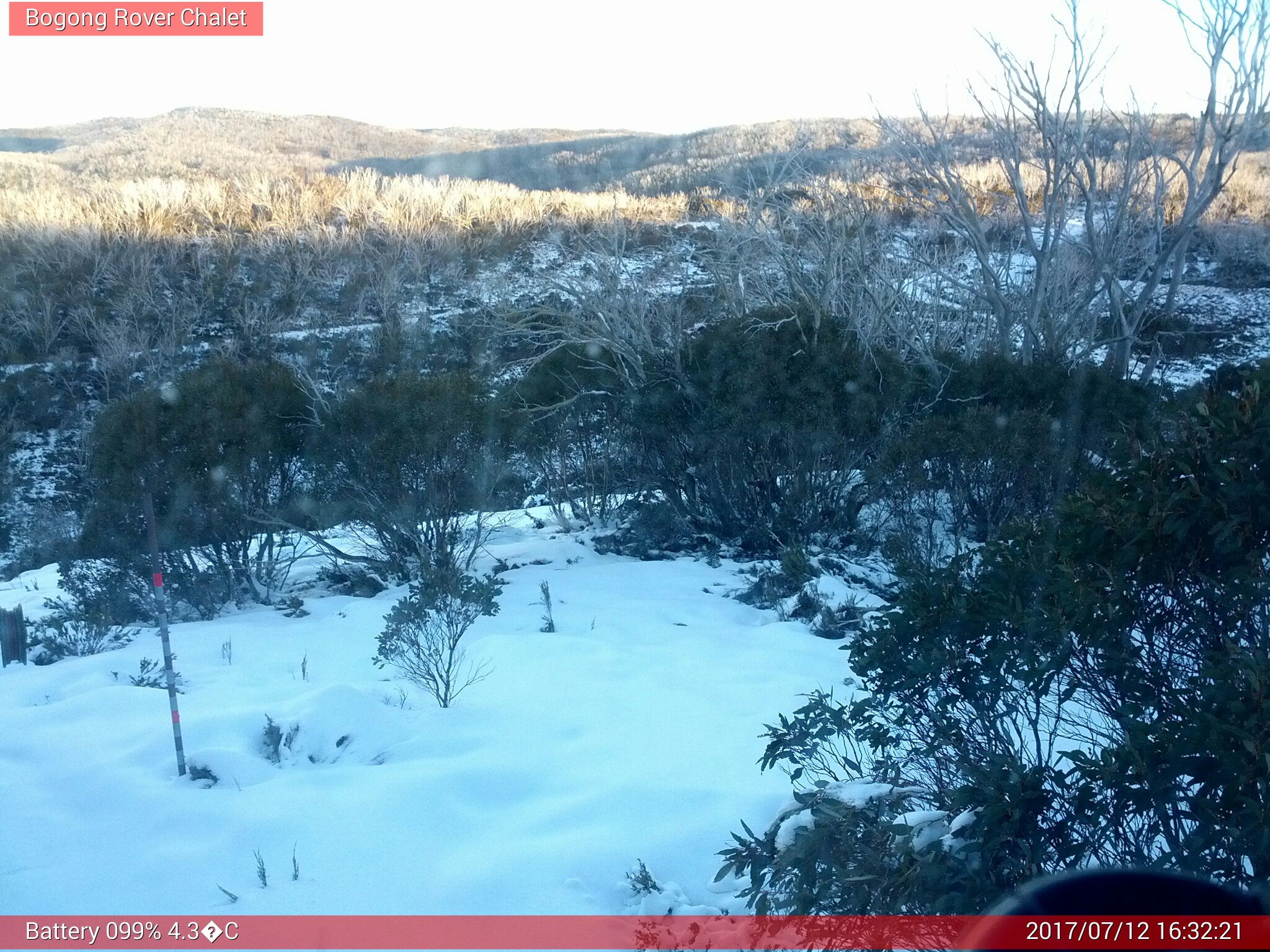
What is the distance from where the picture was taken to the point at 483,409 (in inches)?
309

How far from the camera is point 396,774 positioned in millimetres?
3949

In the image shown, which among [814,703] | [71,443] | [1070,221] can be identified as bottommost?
[71,443]

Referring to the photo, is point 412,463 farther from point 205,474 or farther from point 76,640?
point 76,640

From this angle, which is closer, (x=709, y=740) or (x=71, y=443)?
(x=709, y=740)

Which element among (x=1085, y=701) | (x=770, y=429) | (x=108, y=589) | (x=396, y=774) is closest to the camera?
(x=1085, y=701)

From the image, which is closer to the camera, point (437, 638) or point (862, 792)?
point (862, 792)

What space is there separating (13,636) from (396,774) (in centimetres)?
382

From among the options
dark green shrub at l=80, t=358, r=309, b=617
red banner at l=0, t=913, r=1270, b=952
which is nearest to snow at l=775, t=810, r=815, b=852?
red banner at l=0, t=913, r=1270, b=952

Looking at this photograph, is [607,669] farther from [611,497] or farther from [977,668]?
[611,497]

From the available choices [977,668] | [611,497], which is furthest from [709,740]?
[611,497]

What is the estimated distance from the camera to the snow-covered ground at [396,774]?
3123 mm

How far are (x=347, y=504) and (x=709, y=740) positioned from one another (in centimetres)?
445

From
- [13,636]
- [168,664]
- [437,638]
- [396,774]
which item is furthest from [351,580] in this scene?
[396,774]

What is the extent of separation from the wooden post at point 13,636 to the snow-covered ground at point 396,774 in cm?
36
